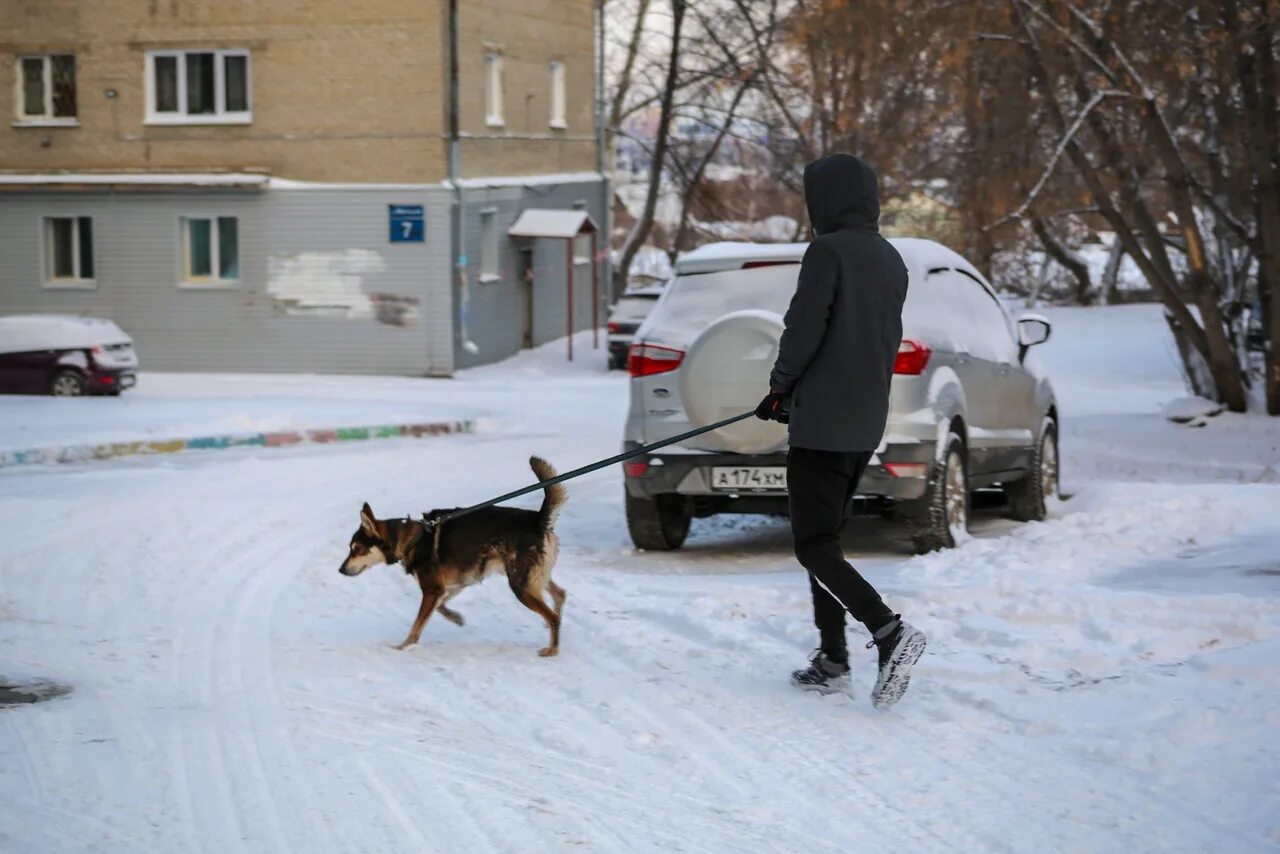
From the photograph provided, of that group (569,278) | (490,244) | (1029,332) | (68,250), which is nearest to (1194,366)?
(1029,332)

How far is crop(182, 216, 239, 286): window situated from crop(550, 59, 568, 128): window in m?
8.88

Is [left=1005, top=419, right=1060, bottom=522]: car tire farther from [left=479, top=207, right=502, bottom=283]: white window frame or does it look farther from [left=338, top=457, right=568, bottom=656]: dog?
[left=479, top=207, right=502, bottom=283]: white window frame

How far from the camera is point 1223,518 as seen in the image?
9945 mm

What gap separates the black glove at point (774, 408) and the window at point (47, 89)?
1103 inches

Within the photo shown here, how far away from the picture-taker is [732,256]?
32.5 ft

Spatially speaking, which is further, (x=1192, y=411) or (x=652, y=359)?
(x=1192, y=411)

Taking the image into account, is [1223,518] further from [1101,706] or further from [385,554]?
[385,554]

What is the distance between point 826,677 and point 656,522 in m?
3.93

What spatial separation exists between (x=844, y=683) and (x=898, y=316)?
1339mm

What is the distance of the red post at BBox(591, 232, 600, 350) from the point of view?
3753cm

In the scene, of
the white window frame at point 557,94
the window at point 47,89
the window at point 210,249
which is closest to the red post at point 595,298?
the white window frame at point 557,94

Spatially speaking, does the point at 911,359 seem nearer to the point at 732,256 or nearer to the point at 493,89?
the point at 732,256

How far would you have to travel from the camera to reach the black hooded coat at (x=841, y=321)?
6.09 metres

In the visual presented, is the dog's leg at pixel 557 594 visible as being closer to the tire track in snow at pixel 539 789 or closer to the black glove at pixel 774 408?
the black glove at pixel 774 408
